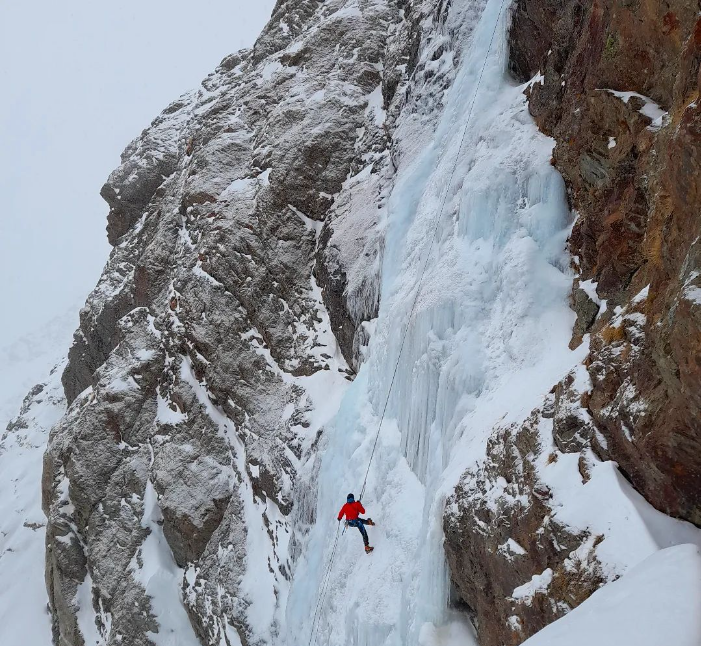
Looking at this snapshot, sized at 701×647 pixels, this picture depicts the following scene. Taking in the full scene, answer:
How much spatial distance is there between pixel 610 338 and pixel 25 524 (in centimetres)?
2914

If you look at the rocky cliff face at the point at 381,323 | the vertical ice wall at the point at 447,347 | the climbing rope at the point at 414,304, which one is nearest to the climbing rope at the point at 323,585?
the climbing rope at the point at 414,304

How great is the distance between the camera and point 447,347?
26.1ft

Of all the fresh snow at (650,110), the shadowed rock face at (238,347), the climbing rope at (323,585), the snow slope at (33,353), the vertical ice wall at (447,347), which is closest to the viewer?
the fresh snow at (650,110)

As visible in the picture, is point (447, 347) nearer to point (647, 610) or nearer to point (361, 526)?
point (361, 526)

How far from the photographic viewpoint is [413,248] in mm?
10375

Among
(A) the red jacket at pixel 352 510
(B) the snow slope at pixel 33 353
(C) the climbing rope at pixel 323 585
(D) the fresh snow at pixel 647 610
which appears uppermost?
(B) the snow slope at pixel 33 353

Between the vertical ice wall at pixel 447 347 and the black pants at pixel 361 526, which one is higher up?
the vertical ice wall at pixel 447 347

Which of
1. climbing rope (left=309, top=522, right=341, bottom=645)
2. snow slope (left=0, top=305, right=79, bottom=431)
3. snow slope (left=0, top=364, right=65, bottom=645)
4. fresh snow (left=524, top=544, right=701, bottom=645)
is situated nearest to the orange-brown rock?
fresh snow (left=524, top=544, right=701, bottom=645)

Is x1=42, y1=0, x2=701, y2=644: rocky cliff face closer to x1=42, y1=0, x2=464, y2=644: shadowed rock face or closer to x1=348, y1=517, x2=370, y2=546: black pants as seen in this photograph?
x1=42, y1=0, x2=464, y2=644: shadowed rock face

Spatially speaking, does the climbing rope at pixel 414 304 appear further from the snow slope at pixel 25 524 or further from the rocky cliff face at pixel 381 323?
the snow slope at pixel 25 524

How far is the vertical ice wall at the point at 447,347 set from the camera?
700 cm

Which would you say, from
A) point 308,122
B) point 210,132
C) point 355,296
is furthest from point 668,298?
point 210,132

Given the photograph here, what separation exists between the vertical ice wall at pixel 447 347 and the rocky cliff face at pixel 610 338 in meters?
0.44

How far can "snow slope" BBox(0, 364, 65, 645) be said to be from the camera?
2238 centimetres
